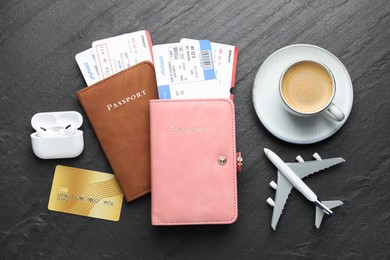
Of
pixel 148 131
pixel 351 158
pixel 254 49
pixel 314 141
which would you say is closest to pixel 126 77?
pixel 148 131

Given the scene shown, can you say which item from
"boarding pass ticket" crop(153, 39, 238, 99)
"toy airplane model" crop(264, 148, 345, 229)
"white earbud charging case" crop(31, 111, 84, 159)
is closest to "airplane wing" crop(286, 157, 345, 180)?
"toy airplane model" crop(264, 148, 345, 229)

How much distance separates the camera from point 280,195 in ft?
4.26

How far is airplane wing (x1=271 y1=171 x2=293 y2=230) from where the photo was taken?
1.30 m

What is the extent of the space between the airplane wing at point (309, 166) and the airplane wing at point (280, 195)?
35mm

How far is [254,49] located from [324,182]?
377 mm

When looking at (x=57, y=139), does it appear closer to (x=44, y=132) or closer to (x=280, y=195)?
(x=44, y=132)

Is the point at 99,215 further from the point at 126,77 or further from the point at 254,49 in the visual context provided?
the point at 254,49

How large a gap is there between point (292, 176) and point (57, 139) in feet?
1.91

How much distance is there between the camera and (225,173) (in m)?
1.25

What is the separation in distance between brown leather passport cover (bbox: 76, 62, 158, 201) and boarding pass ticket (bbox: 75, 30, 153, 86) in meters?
0.03

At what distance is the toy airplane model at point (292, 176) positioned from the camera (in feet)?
4.24

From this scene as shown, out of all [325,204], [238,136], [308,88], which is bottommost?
[325,204]

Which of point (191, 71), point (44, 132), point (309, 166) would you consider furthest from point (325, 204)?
point (44, 132)

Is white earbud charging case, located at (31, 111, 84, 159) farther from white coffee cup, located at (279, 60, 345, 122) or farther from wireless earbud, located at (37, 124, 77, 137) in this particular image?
white coffee cup, located at (279, 60, 345, 122)
